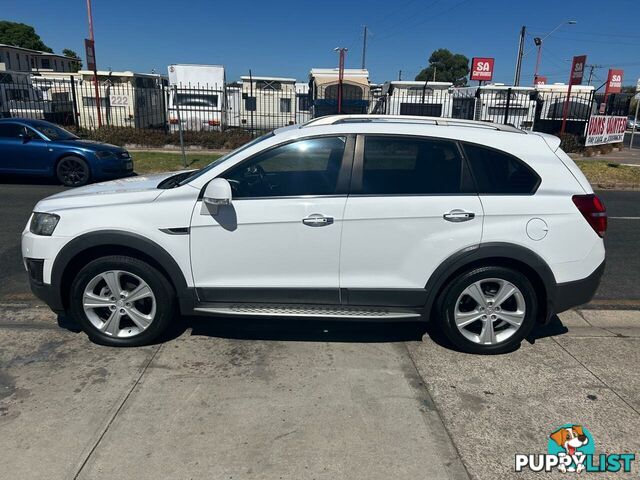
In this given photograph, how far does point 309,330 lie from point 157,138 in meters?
14.8

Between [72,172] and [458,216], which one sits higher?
[458,216]

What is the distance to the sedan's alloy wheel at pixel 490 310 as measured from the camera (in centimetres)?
361

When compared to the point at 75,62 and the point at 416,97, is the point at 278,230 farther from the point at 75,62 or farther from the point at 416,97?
the point at 75,62

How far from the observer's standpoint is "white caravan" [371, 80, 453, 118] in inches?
793

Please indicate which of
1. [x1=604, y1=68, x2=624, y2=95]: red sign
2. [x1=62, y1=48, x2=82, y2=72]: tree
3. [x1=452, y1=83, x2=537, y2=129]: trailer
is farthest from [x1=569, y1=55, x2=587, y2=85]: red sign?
[x1=62, y1=48, x2=82, y2=72]: tree

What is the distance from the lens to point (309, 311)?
3635 millimetres

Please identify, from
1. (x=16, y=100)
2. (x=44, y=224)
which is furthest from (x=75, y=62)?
(x=44, y=224)

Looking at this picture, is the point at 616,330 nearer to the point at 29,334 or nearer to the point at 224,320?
the point at 224,320

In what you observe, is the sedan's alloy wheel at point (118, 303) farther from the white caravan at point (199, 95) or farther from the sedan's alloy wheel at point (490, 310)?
the white caravan at point (199, 95)

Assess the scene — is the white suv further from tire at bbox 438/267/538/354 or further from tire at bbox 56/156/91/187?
tire at bbox 56/156/91/187

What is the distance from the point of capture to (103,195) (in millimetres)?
3668

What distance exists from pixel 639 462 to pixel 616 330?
1.97 metres

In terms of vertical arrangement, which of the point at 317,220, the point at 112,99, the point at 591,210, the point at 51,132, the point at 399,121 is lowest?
the point at 317,220

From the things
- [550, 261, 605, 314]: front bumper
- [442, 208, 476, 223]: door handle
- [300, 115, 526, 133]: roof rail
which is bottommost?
[550, 261, 605, 314]: front bumper
